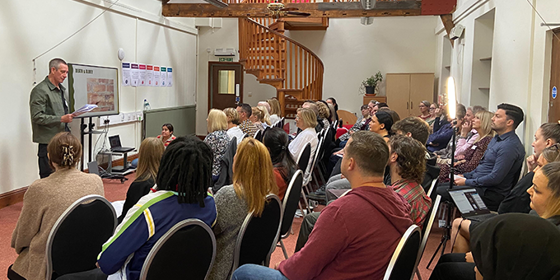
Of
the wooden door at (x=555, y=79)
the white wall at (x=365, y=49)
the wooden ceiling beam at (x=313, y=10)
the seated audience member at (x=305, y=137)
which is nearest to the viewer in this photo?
the wooden door at (x=555, y=79)

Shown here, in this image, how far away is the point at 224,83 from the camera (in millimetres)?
10984

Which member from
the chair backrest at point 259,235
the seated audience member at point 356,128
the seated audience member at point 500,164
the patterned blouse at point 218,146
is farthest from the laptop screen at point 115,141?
the chair backrest at point 259,235

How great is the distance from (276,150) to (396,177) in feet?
3.42

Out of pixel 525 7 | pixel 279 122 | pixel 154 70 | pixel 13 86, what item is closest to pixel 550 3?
pixel 525 7

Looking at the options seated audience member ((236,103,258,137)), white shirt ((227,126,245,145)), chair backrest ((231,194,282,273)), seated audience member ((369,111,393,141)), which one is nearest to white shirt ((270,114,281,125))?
seated audience member ((236,103,258,137))

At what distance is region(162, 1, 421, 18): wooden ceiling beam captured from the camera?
7570mm

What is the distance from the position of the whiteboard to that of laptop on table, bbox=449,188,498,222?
4641 millimetres

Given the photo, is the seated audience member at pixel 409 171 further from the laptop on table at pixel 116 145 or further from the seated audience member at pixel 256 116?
the laptop on table at pixel 116 145

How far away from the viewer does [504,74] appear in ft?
16.5

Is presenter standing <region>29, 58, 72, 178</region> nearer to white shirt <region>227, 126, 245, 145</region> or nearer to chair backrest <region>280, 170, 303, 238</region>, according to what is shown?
white shirt <region>227, 126, 245, 145</region>

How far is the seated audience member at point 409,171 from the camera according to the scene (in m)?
2.39

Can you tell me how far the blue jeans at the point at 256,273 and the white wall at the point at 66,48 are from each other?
4213mm

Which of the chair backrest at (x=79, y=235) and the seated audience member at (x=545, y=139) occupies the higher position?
the seated audience member at (x=545, y=139)

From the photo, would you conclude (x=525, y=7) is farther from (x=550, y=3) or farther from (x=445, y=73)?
(x=445, y=73)
